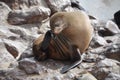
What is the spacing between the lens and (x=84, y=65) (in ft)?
11.9

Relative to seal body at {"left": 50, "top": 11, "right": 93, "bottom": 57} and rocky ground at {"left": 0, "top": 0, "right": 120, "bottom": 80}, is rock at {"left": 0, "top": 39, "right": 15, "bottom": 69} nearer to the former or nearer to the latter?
rocky ground at {"left": 0, "top": 0, "right": 120, "bottom": 80}

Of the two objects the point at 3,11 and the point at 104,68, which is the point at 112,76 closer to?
the point at 104,68

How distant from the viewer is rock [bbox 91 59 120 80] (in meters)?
3.29

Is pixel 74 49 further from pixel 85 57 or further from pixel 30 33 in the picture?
pixel 30 33

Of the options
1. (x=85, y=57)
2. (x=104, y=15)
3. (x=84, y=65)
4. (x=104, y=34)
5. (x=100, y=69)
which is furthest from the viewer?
(x=104, y=15)

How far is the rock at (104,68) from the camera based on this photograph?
329 centimetres

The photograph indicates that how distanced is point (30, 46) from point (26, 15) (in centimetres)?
93

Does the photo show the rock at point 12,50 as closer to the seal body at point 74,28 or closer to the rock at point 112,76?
the seal body at point 74,28

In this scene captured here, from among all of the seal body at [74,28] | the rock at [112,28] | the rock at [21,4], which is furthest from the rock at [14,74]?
the rock at [112,28]

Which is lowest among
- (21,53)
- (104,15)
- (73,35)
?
(104,15)

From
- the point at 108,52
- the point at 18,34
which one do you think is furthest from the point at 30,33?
the point at 108,52

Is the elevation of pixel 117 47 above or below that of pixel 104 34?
above

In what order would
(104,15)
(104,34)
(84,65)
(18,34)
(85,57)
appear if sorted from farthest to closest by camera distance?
(104,15)
(104,34)
(18,34)
(85,57)
(84,65)

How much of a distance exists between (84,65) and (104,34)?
1861mm
